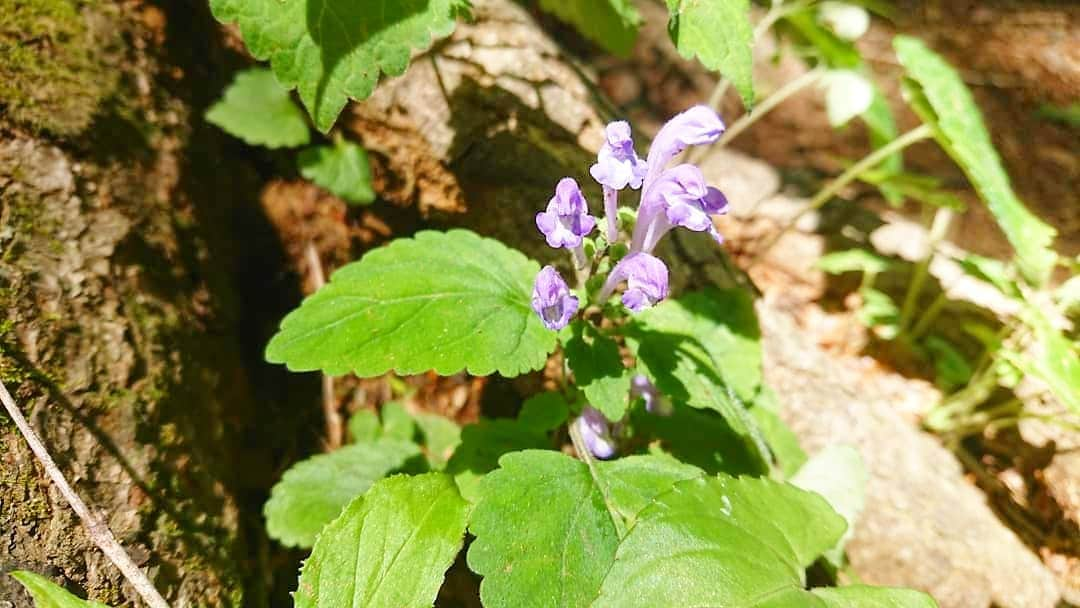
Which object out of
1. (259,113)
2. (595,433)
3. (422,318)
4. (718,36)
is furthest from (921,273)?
(259,113)

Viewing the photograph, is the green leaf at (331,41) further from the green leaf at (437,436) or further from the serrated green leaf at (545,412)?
the green leaf at (437,436)

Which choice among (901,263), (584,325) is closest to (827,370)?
(901,263)

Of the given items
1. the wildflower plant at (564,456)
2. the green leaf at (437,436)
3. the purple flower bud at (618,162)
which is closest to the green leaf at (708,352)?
the wildflower plant at (564,456)

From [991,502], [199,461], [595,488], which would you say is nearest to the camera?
[595,488]

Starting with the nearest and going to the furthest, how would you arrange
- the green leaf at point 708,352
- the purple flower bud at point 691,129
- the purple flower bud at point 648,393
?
the purple flower bud at point 691,129 → the green leaf at point 708,352 → the purple flower bud at point 648,393

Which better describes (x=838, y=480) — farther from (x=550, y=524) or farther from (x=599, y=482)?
(x=550, y=524)

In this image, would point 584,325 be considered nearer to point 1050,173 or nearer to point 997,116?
point 1050,173
